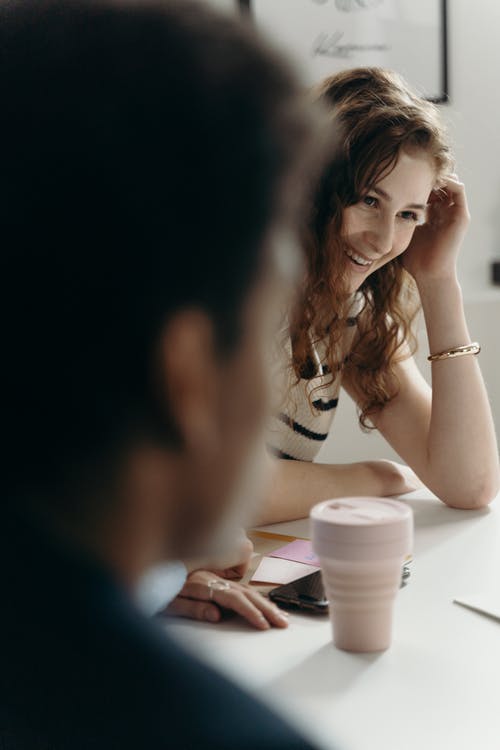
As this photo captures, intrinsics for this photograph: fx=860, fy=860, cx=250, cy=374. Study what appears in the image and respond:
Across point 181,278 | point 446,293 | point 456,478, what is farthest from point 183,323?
point 446,293

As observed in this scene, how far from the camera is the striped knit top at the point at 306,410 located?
58.0 inches

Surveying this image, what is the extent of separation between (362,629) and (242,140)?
0.61 metres

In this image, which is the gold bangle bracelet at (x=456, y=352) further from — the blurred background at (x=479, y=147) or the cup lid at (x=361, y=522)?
the blurred background at (x=479, y=147)

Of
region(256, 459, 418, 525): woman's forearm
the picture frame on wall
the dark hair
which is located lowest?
region(256, 459, 418, 525): woman's forearm

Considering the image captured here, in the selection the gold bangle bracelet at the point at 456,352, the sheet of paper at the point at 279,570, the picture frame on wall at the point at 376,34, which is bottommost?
the sheet of paper at the point at 279,570

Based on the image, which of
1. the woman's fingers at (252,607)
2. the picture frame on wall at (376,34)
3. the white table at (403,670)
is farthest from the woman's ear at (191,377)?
the picture frame on wall at (376,34)

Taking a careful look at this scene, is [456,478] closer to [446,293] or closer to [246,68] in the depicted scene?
[446,293]

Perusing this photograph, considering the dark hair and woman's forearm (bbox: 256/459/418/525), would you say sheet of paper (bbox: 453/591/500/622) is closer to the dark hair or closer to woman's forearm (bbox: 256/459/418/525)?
woman's forearm (bbox: 256/459/418/525)

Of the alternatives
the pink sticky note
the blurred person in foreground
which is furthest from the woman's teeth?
the blurred person in foreground

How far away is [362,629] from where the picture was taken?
812mm

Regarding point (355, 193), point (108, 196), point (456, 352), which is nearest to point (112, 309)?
point (108, 196)

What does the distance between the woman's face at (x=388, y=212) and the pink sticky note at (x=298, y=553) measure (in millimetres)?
569

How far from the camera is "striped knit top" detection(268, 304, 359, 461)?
1474mm

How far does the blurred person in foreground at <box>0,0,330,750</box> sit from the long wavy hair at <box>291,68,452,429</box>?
1.06 m
